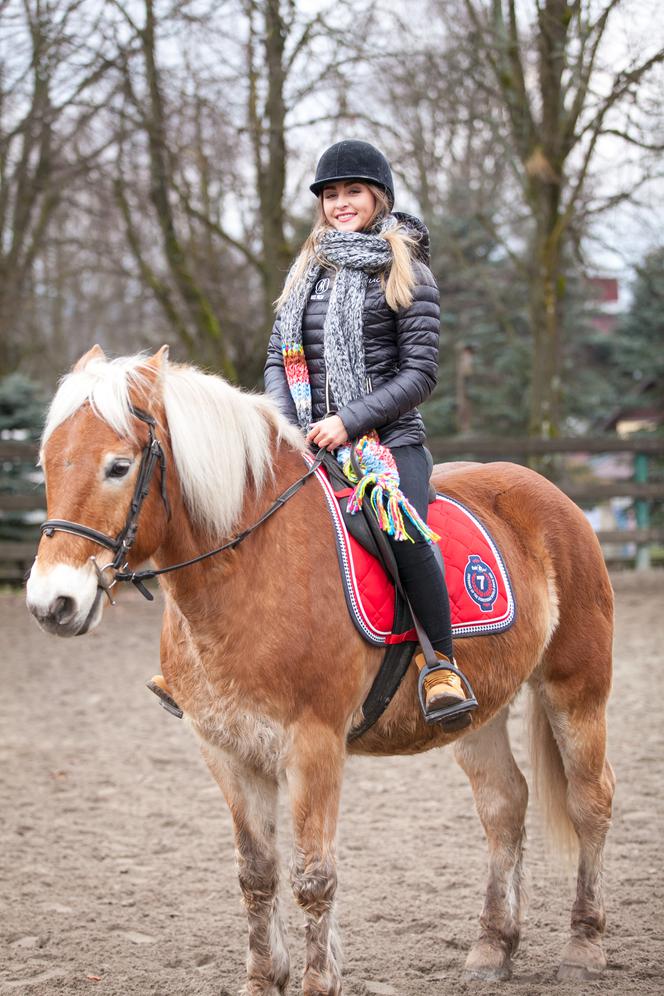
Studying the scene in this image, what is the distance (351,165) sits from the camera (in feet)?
11.7

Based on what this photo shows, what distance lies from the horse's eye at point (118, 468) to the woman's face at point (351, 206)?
1289mm

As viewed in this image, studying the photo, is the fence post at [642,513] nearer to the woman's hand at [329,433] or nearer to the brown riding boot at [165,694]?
the woman's hand at [329,433]

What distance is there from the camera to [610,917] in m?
4.22

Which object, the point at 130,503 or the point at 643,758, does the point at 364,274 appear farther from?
the point at 643,758

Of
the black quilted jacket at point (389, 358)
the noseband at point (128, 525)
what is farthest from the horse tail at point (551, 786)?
the noseband at point (128, 525)

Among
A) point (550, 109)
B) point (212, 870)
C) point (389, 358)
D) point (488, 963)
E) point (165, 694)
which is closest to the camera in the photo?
point (165, 694)

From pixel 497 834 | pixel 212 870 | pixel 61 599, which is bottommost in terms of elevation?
pixel 212 870

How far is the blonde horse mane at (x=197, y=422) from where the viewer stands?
290 cm

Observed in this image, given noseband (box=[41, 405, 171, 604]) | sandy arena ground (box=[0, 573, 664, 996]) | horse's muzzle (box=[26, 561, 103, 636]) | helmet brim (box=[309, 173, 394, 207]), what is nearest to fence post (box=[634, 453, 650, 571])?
sandy arena ground (box=[0, 573, 664, 996])

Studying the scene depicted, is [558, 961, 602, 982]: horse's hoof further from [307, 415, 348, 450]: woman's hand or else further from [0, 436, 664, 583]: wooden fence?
[0, 436, 664, 583]: wooden fence

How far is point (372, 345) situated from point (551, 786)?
196 centimetres

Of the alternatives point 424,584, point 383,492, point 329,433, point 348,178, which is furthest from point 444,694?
point 348,178

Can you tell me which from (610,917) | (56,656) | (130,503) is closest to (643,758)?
(610,917)

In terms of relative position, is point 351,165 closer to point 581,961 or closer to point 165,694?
point 165,694
